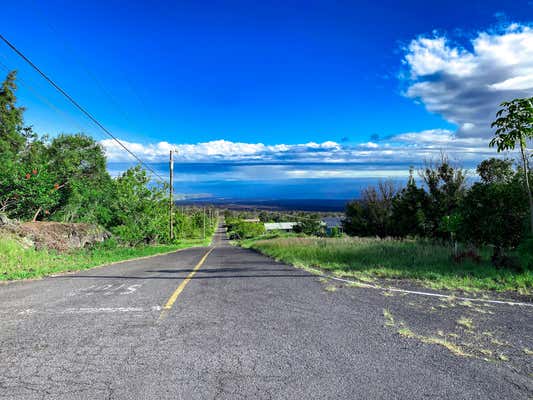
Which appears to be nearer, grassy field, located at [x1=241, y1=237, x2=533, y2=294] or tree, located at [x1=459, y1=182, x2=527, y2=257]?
grassy field, located at [x1=241, y1=237, x2=533, y2=294]

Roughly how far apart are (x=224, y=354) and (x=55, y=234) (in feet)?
56.3

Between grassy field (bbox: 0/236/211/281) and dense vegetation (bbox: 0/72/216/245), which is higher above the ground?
dense vegetation (bbox: 0/72/216/245)

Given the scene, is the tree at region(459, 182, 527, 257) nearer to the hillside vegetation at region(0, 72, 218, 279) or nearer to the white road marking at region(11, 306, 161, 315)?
the white road marking at region(11, 306, 161, 315)

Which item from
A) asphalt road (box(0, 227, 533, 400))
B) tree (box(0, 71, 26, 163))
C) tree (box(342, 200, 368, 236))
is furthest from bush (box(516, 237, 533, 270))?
tree (box(0, 71, 26, 163))

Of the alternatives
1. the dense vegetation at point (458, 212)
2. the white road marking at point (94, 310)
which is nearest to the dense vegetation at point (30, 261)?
the white road marking at point (94, 310)

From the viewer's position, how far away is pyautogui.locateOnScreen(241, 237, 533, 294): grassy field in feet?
27.0

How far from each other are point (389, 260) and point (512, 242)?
3.77m

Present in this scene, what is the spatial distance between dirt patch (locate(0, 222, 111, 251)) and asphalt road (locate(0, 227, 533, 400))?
10.5 meters

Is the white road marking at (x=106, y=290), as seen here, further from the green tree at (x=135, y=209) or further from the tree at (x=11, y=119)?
the tree at (x=11, y=119)

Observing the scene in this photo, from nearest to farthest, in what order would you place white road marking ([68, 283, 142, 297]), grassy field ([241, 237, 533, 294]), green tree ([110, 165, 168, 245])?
1. white road marking ([68, 283, 142, 297])
2. grassy field ([241, 237, 533, 294])
3. green tree ([110, 165, 168, 245])

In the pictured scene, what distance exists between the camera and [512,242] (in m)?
10.4

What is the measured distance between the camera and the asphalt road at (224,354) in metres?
3.14

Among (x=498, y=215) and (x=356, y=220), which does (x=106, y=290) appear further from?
(x=356, y=220)

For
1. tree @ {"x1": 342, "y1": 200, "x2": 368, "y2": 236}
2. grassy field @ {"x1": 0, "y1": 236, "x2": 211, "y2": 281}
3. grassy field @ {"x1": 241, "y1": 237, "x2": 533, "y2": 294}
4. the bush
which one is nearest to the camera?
grassy field @ {"x1": 241, "y1": 237, "x2": 533, "y2": 294}
